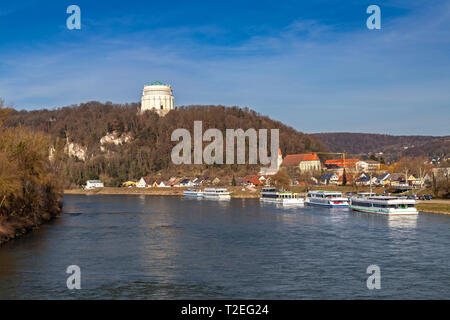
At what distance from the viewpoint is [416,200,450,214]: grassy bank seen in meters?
50.3

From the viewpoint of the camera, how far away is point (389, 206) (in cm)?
5072

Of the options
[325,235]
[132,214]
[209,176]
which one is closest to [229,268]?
[325,235]

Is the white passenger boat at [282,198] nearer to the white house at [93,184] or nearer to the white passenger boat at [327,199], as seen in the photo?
the white passenger boat at [327,199]

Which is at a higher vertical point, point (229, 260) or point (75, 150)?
point (75, 150)

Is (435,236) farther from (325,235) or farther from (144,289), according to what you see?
(144,289)

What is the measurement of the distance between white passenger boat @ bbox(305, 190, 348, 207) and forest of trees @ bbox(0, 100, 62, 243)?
33436 mm

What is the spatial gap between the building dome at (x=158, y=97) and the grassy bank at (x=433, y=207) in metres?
121

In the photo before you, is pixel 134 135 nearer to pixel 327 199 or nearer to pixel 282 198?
pixel 282 198

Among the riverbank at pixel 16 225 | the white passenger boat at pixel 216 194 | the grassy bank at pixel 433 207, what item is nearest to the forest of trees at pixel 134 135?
the white passenger boat at pixel 216 194

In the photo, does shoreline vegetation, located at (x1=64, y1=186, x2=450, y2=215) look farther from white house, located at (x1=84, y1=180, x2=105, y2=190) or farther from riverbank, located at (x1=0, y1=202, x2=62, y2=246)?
riverbank, located at (x1=0, y1=202, x2=62, y2=246)

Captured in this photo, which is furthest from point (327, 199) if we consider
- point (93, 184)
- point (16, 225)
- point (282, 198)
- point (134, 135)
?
point (134, 135)

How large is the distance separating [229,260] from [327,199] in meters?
38.7

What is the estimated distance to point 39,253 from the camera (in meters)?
27.7
